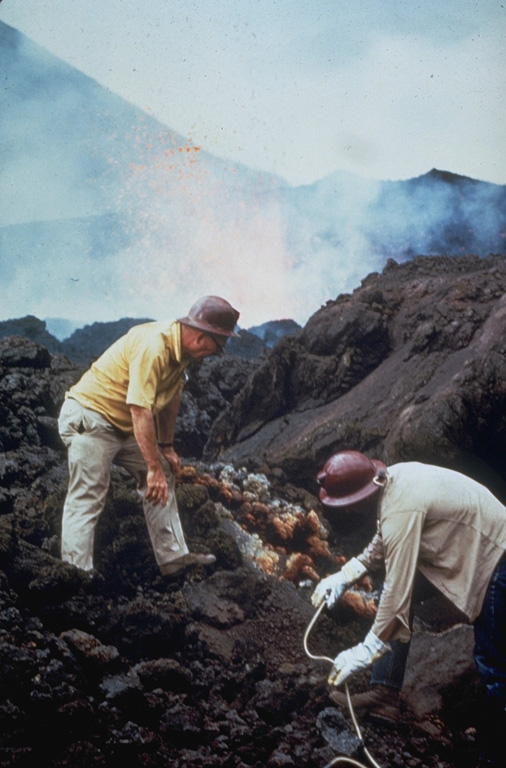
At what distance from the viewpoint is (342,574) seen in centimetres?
315

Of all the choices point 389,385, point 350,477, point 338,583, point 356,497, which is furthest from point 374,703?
point 389,385

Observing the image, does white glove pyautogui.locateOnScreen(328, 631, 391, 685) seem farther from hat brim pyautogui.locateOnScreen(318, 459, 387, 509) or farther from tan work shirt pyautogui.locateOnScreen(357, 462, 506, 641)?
hat brim pyautogui.locateOnScreen(318, 459, 387, 509)

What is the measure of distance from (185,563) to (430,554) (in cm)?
163

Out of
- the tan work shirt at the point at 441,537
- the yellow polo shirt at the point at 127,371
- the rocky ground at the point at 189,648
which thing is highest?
the yellow polo shirt at the point at 127,371

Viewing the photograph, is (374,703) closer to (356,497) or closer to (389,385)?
(356,497)

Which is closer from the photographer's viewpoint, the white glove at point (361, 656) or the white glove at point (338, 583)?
the white glove at point (361, 656)

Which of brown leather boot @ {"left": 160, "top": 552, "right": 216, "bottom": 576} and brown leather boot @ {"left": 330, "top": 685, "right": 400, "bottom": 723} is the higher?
brown leather boot @ {"left": 160, "top": 552, "right": 216, "bottom": 576}

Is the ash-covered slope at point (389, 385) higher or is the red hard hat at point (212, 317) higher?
the red hard hat at point (212, 317)

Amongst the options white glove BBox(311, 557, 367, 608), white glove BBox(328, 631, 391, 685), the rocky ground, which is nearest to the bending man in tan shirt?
white glove BBox(328, 631, 391, 685)

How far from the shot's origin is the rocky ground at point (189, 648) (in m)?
2.18

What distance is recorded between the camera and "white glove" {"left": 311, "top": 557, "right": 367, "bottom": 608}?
10.1 feet

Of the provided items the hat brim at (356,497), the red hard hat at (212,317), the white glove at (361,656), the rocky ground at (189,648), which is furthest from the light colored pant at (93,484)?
the white glove at (361,656)

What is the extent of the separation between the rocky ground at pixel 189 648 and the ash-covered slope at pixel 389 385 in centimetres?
104

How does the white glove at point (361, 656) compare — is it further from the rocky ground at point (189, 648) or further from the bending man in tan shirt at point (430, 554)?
the rocky ground at point (189, 648)
